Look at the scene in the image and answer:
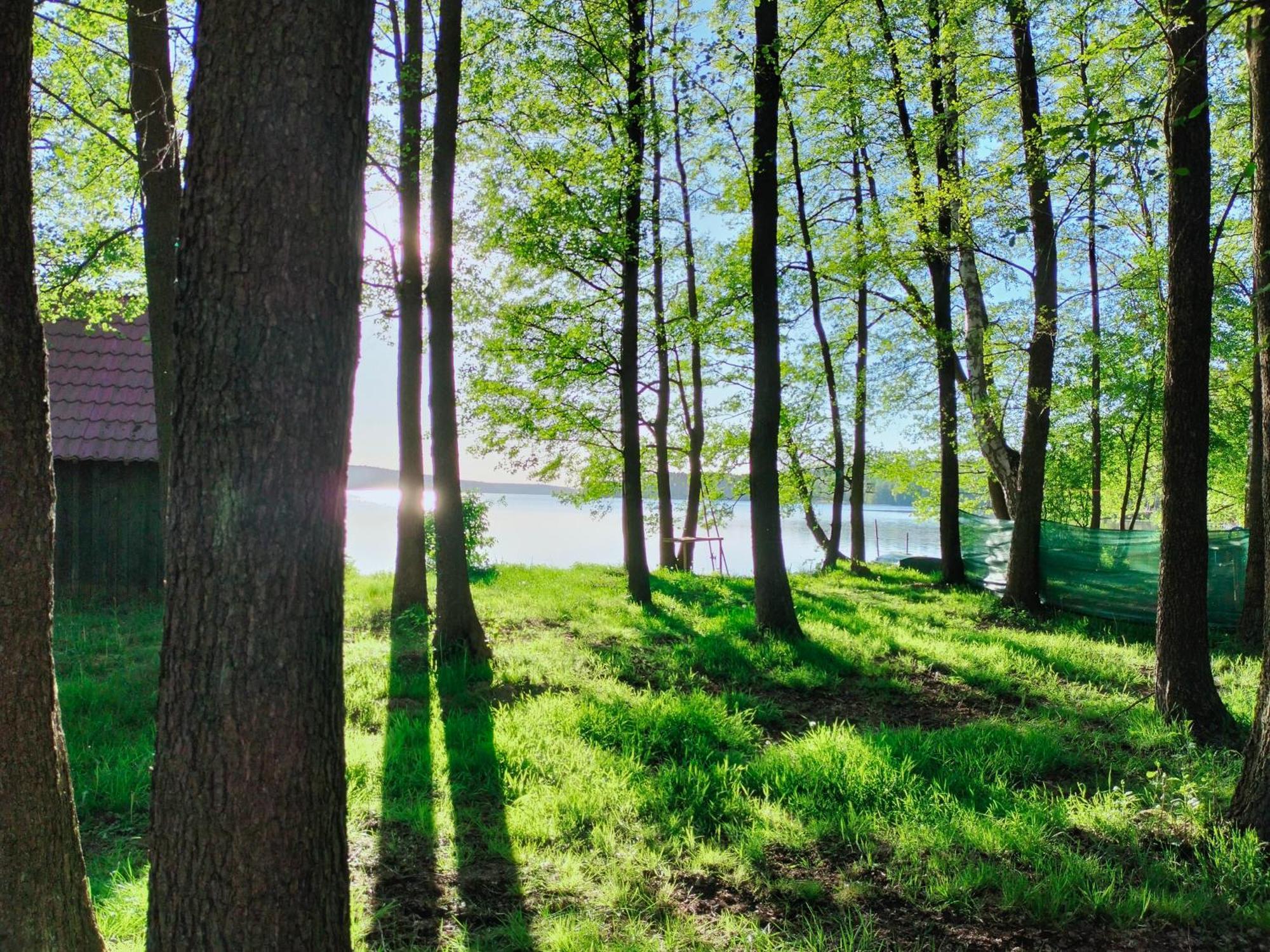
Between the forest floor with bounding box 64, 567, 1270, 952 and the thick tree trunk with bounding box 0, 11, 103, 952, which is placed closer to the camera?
the thick tree trunk with bounding box 0, 11, 103, 952

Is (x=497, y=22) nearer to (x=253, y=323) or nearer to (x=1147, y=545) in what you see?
(x=253, y=323)

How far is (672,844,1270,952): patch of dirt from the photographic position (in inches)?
128

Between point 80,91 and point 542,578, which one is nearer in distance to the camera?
point 80,91

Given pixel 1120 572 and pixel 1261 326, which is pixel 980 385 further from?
pixel 1261 326

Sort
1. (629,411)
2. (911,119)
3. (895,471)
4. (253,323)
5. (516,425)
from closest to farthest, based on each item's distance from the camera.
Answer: (253,323), (629,411), (911,119), (516,425), (895,471)

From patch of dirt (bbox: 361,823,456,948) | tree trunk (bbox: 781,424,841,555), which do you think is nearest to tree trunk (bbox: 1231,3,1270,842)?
patch of dirt (bbox: 361,823,456,948)

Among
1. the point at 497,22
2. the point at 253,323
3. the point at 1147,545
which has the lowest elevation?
the point at 1147,545

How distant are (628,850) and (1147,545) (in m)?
9.93

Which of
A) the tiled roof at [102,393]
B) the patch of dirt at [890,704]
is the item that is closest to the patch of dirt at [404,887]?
the patch of dirt at [890,704]

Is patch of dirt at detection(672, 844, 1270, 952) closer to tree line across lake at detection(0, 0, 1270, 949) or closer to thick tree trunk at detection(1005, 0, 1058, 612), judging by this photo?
tree line across lake at detection(0, 0, 1270, 949)

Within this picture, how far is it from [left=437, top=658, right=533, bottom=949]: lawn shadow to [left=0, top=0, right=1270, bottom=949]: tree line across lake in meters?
1.11

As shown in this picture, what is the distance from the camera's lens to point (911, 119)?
13805 millimetres

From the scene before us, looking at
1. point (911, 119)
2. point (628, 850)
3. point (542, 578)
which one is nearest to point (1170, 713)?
point (628, 850)

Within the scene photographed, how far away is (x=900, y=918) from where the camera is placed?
11.3 ft
